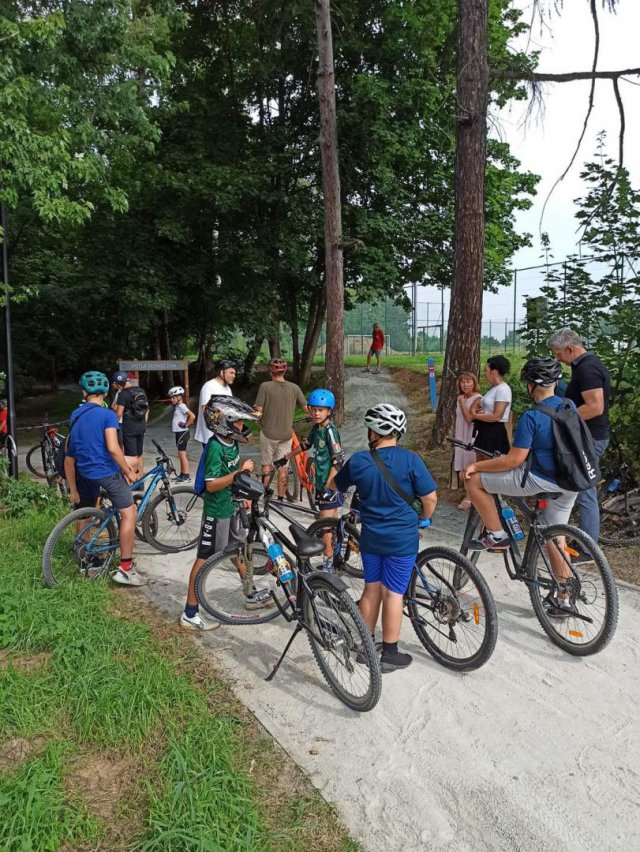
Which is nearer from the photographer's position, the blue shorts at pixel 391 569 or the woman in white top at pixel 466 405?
the blue shorts at pixel 391 569

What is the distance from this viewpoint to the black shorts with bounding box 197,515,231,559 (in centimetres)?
447

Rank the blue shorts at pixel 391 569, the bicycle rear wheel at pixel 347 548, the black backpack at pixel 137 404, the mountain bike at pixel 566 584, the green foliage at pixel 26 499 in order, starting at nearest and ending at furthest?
the blue shorts at pixel 391 569 → the mountain bike at pixel 566 584 → the bicycle rear wheel at pixel 347 548 → the green foliage at pixel 26 499 → the black backpack at pixel 137 404

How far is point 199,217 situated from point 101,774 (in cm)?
1634

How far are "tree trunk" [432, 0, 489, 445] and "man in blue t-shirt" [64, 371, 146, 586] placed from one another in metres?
5.72

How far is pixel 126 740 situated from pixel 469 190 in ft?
27.5

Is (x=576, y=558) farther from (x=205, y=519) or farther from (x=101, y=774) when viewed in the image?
(x=101, y=774)

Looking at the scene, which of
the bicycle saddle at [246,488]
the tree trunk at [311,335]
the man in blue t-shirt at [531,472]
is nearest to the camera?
the man in blue t-shirt at [531,472]

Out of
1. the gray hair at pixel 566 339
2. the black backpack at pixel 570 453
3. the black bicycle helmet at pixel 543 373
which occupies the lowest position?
the black backpack at pixel 570 453

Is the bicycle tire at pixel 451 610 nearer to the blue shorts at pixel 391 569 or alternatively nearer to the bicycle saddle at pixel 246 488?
the blue shorts at pixel 391 569

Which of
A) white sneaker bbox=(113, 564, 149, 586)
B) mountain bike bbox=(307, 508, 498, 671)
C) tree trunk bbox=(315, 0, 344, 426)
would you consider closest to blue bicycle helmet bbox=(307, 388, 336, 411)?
mountain bike bbox=(307, 508, 498, 671)

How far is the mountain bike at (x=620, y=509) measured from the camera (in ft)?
20.4

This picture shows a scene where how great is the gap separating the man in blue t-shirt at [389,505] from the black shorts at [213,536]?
3.83ft

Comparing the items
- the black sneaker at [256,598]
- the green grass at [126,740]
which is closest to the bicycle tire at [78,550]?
the green grass at [126,740]

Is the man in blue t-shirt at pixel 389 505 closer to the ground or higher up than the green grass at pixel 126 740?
higher up
